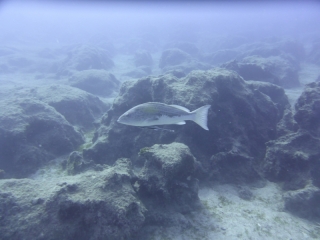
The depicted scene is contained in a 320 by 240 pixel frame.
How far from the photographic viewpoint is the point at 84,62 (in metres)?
26.7

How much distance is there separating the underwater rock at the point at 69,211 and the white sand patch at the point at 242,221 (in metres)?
0.97

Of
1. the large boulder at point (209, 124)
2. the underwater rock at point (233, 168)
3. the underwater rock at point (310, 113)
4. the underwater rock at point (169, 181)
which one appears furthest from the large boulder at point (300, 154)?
the underwater rock at point (169, 181)

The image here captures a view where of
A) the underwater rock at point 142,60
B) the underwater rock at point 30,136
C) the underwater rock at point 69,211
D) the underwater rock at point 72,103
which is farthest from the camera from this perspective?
the underwater rock at point 142,60

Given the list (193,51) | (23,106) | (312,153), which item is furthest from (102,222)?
(193,51)

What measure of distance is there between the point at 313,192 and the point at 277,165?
42.9 inches

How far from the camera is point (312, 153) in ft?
17.4

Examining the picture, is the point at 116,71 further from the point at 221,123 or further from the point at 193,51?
the point at 221,123

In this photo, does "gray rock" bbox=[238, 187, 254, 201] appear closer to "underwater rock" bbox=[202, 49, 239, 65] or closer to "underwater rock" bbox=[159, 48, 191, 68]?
"underwater rock" bbox=[159, 48, 191, 68]

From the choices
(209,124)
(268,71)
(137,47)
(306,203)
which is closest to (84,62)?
(137,47)

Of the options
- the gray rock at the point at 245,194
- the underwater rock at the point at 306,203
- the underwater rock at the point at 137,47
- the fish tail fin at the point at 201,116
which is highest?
the fish tail fin at the point at 201,116

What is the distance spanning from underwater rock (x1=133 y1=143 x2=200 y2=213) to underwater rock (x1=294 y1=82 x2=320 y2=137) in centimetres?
411

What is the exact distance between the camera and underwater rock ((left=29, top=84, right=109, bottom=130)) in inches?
395

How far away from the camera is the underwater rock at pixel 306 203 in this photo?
4.62 metres

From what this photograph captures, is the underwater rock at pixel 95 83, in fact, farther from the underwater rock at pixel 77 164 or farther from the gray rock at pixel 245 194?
the gray rock at pixel 245 194
